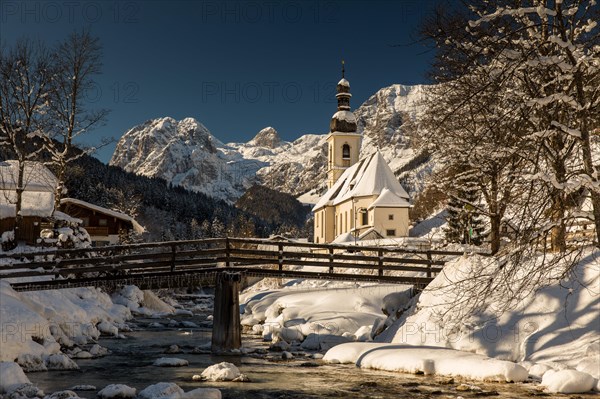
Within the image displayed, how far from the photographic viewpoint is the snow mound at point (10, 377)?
12547 mm

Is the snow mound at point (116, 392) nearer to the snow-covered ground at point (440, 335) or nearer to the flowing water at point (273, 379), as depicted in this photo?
the flowing water at point (273, 379)

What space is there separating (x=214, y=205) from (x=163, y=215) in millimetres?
30800

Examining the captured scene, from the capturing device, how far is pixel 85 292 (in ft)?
108

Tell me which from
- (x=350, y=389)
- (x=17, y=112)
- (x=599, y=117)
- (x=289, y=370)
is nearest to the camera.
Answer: (x=599, y=117)

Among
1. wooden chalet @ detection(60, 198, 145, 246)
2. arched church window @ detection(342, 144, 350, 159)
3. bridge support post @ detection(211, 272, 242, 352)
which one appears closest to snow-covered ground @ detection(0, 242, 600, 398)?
bridge support post @ detection(211, 272, 242, 352)

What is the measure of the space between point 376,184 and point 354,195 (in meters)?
2.84

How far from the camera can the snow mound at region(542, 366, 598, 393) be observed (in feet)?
42.5

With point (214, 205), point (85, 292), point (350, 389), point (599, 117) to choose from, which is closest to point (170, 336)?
point (85, 292)

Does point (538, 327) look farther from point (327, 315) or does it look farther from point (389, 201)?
point (389, 201)

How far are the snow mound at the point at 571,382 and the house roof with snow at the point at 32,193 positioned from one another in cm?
3237

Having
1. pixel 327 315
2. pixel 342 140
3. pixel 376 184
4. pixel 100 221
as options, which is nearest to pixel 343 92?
pixel 342 140

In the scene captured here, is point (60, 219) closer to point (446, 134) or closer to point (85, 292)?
point (85, 292)

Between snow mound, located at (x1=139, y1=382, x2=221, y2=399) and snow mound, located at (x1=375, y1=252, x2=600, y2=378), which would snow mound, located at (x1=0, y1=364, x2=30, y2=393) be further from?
snow mound, located at (x1=375, y1=252, x2=600, y2=378)

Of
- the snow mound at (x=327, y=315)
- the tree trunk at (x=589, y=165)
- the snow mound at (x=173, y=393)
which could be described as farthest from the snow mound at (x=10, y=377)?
the tree trunk at (x=589, y=165)
